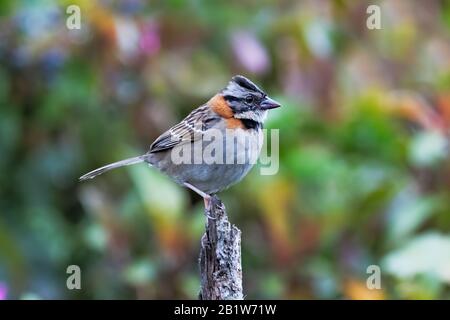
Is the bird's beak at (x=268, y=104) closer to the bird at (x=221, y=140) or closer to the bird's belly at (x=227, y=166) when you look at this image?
the bird at (x=221, y=140)

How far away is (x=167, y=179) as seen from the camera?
6.19 m

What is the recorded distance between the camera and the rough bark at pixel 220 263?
385cm

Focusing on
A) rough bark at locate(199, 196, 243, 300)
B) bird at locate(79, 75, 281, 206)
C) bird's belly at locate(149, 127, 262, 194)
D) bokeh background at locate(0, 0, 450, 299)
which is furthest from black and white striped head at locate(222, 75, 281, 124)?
bokeh background at locate(0, 0, 450, 299)

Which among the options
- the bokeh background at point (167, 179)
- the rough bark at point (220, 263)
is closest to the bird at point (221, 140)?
the rough bark at point (220, 263)

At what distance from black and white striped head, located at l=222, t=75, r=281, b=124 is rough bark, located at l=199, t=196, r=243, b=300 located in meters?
1.01

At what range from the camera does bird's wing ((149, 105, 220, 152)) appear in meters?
5.09

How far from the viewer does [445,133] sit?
6398 mm

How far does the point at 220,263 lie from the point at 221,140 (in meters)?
1.11

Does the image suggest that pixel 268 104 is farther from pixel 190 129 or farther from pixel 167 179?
pixel 167 179

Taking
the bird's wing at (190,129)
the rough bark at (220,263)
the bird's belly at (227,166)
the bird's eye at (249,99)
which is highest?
the bird's eye at (249,99)

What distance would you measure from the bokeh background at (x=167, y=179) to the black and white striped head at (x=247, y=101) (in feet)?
3.84
